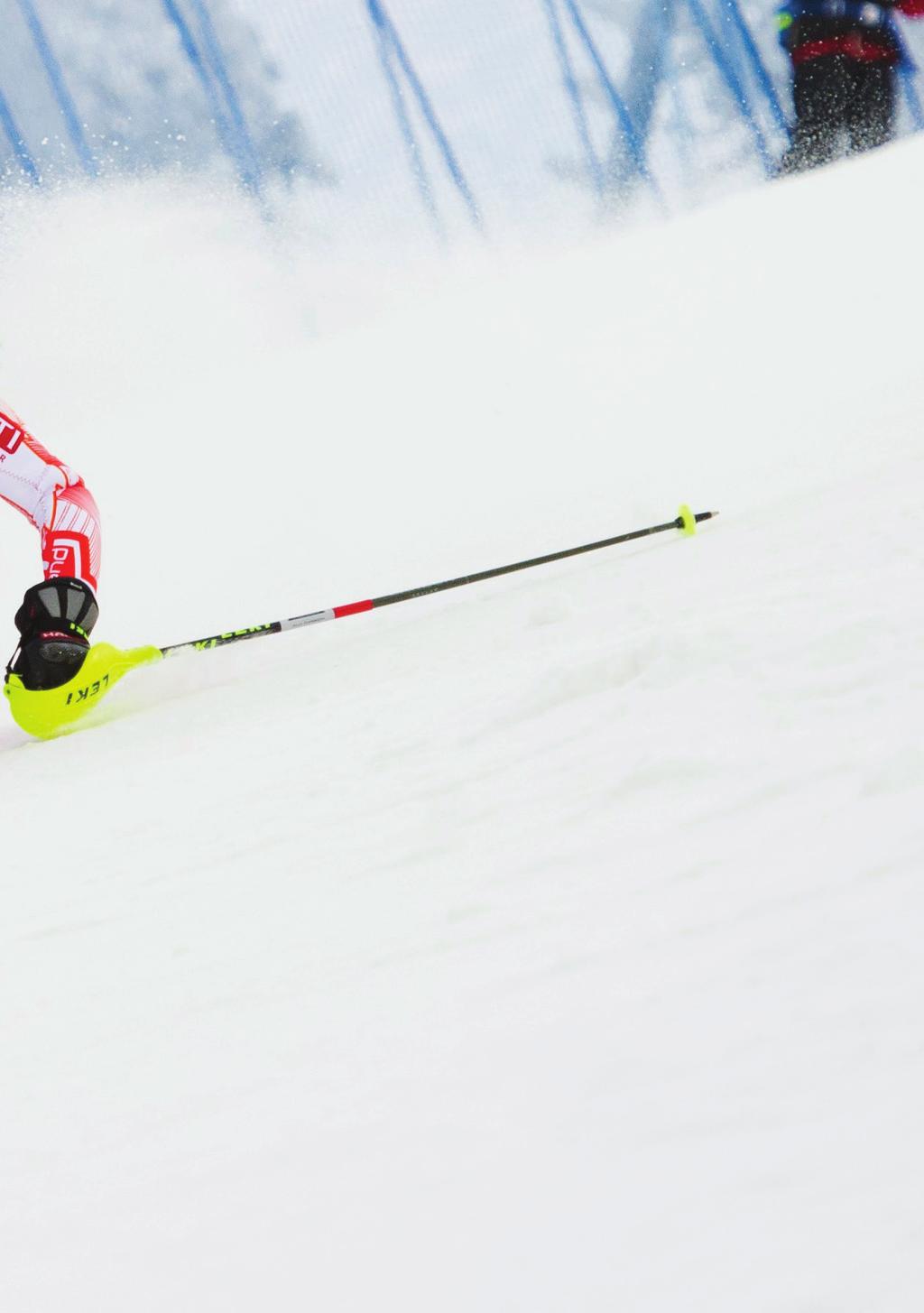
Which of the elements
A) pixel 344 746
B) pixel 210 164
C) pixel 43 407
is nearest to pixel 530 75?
pixel 210 164

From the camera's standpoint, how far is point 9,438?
2461 mm

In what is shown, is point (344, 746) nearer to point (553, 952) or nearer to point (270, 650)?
point (553, 952)

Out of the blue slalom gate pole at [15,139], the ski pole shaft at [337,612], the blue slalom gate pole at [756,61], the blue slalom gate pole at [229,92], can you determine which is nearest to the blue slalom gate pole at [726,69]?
the blue slalom gate pole at [756,61]

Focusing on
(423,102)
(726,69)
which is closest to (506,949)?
(423,102)

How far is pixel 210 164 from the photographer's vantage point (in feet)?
22.0

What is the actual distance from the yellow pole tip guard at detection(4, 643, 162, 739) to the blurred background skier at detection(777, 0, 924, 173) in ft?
21.3

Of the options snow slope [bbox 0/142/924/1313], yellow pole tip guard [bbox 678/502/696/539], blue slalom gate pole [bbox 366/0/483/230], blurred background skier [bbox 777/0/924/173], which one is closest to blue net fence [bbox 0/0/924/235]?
blue slalom gate pole [bbox 366/0/483/230]

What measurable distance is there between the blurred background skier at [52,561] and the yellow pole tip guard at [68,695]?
0.06ft

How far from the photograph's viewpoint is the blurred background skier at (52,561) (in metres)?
2.25

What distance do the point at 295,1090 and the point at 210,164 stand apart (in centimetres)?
698

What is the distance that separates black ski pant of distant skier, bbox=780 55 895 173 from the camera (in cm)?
711

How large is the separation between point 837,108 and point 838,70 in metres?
0.23

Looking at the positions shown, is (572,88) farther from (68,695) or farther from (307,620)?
(68,695)

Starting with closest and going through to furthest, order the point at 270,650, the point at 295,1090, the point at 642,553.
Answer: the point at 295,1090 < the point at 642,553 < the point at 270,650
